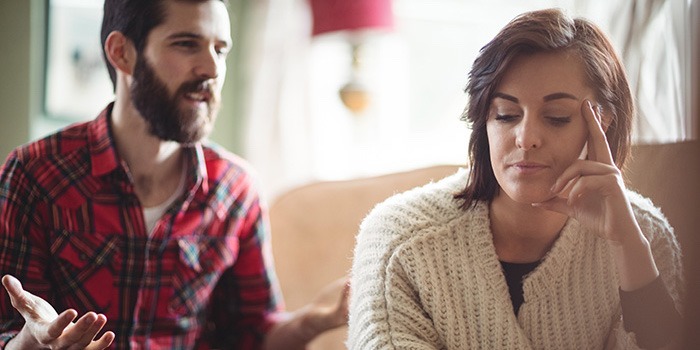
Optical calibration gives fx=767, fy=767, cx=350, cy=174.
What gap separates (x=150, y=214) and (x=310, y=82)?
1.10 metres

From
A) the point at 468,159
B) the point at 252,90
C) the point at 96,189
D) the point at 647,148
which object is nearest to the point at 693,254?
the point at 647,148

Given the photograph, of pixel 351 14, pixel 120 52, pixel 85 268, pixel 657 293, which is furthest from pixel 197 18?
pixel 351 14

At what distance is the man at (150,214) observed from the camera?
91cm

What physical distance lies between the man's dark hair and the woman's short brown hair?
0.39m

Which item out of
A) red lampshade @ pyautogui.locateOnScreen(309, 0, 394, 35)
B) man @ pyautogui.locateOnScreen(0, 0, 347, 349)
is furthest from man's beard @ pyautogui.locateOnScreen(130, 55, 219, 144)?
red lampshade @ pyautogui.locateOnScreen(309, 0, 394, 35)

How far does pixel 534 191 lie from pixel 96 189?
0.60 meters

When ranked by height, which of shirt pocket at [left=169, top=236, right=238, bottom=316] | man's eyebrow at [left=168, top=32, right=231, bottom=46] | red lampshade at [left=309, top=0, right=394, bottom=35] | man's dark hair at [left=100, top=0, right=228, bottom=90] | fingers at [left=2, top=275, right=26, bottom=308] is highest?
red lampshade at [left=309, top=0, right=394, bottom=35]

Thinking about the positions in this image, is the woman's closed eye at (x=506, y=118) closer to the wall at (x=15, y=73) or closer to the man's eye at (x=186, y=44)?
the man's eye at (x=186, y=44)

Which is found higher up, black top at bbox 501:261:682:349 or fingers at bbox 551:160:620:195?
fingers at bbox 551:160:620:195

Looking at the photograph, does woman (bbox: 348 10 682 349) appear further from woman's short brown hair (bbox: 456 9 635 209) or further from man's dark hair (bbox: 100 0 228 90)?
man's dark hair (bbox: 100 0 228 90)

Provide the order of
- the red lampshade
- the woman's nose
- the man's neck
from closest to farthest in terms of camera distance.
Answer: the woman's nose < the man's neck < the red lampshade

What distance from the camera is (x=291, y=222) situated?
1379mm

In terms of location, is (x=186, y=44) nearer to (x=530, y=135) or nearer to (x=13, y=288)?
(x=13, y=288)

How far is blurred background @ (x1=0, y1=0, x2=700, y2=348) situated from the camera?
1.41m
